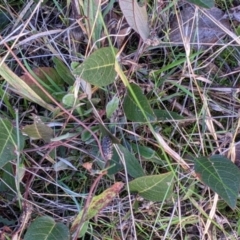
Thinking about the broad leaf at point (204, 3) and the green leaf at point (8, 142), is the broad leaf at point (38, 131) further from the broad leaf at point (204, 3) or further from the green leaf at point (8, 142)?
the broad leaf at point (204, 3)

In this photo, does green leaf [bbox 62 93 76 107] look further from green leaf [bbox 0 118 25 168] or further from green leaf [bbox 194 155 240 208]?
green leaf [bbox 194 155 240 208]

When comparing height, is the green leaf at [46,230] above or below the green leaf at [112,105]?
below

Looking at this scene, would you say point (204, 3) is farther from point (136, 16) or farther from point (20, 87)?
point (20, 87)

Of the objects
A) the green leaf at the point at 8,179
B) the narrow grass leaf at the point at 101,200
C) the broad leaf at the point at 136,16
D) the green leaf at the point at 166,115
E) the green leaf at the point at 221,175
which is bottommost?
the green leaf at the point at 221,175

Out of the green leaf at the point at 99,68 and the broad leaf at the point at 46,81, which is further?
the broad leaf at the point at 46,81

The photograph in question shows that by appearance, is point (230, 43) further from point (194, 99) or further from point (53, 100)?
point (53, 100)

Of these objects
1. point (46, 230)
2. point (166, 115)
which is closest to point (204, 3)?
point (166, 115)

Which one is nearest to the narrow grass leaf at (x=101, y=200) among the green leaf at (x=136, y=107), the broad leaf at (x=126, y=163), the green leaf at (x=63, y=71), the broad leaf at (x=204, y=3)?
→ the broad leaf at (x=126, y=163)

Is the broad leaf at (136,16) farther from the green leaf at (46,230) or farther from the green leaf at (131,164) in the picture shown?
the green leaf at (46,230)
